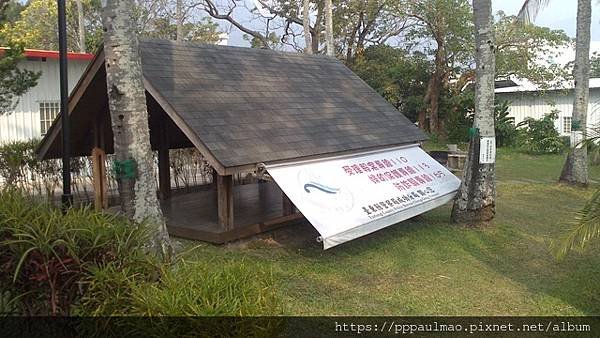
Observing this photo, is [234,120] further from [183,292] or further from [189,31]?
[189,31]

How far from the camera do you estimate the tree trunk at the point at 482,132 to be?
973 cm

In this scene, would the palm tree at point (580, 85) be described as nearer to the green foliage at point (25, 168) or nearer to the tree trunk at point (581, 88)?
the tree trunk at point (581, 88)

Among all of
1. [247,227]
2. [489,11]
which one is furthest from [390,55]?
[247,227]

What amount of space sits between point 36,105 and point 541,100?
24.8m

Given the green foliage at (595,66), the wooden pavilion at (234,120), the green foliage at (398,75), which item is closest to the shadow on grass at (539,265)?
the wooden pavilion at (234,120)

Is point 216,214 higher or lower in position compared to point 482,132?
lower

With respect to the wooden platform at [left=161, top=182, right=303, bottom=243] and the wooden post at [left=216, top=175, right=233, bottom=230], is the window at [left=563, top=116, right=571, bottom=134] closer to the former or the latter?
the wooden platform at [left=161, top=182, right=303, bottom=243]

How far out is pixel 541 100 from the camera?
30031 mm

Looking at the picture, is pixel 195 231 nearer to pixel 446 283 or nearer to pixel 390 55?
pixel 446 283

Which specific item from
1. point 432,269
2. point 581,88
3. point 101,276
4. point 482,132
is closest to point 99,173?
point 432,269

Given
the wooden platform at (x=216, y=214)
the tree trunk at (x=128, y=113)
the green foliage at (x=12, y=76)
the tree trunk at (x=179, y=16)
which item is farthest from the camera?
the tree trunk at (x=179, y=16)

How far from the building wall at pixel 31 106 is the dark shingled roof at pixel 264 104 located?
742 cm

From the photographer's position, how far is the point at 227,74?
10.0 meters

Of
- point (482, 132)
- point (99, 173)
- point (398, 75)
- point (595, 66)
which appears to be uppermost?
point (595, 66)
